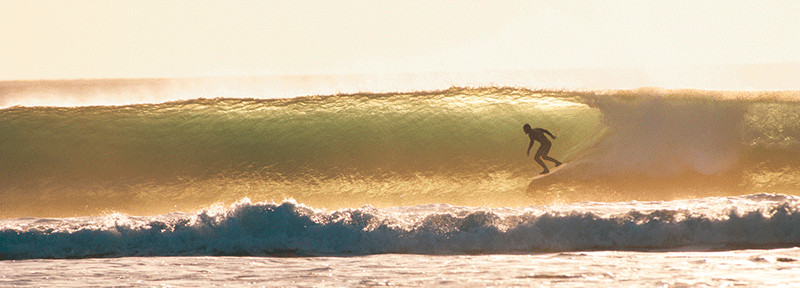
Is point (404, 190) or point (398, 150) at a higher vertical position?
point (398, 150)

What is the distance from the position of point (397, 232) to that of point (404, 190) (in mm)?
2656

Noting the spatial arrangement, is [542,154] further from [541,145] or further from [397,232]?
[397,232]

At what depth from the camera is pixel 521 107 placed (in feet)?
36.5

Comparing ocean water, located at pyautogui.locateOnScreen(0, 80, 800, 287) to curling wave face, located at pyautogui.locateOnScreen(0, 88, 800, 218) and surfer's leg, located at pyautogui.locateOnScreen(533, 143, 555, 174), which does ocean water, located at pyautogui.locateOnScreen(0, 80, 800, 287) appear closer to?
curling wave face, located at pyautogui.locateOnScreen(0, 88, 800, 218)

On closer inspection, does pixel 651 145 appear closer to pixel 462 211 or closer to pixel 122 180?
pixel 462 211

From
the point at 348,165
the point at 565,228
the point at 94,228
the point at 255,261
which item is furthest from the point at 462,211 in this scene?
the point at 94,228

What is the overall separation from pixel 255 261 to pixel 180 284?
3.53 feet

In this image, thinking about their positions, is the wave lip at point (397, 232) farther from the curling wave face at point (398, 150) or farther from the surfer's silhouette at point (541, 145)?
the surfer's silhouette at point (541, 145)

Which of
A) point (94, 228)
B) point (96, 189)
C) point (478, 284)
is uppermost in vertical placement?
point (96, 189)

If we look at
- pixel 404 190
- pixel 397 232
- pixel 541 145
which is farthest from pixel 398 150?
pixel 397 232

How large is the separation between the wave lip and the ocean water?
0.02 meters

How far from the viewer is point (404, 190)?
921 cm

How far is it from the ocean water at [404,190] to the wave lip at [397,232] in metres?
0.02

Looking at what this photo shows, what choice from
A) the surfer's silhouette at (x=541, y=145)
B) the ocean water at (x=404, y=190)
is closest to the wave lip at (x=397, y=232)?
the ocean water at (x=404, y=190)
